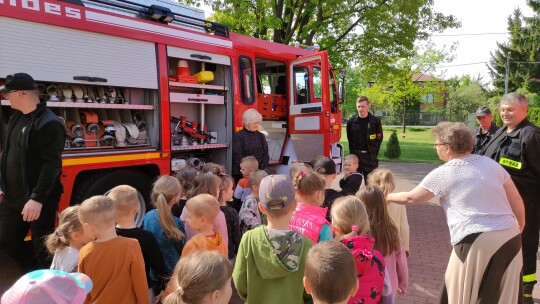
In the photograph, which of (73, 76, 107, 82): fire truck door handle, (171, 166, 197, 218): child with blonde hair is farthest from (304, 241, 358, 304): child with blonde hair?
(73, 76, 107, 82): fire truck door handle

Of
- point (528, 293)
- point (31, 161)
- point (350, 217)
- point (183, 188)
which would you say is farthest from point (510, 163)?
point (31, 161)

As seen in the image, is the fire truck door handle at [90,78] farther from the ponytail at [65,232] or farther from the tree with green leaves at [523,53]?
the tree with green leaves at [523,53]

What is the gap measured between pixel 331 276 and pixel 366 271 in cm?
60

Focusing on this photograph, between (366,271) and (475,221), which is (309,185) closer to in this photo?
(366,271)

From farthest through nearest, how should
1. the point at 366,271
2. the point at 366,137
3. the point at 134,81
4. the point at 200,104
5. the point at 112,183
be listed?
1. the point at 366,137
2. the point at 200,104
3. the point at 134,81
4. the point at 112,183
5. the point at 366,271

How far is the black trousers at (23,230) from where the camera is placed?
11.0 ft

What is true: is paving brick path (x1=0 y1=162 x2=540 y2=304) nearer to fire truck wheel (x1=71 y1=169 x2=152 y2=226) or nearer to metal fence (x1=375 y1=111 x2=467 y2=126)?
fire truck wheel (x1=71 y1=169 x2=152 y2=226)

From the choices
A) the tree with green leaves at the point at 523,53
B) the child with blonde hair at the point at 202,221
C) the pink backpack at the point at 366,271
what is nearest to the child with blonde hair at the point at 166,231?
the child with blonde hair at the point at 202,221

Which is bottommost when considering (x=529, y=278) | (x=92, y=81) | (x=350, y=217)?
(x=529, y=278)

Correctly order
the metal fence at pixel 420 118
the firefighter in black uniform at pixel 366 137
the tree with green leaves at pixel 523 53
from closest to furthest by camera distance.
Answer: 1. the firefighter in black uniform at pixel 366 137
2. the tree with green leaves at pixel 523 53
3. the metal fence at pixel 420 118

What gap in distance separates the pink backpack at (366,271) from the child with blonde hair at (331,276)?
1.47ft

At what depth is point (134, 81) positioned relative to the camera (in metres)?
4.78

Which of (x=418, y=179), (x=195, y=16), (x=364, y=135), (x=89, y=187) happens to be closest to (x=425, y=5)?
(x=418, y=179)

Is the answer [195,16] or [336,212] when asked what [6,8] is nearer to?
[195,16]
